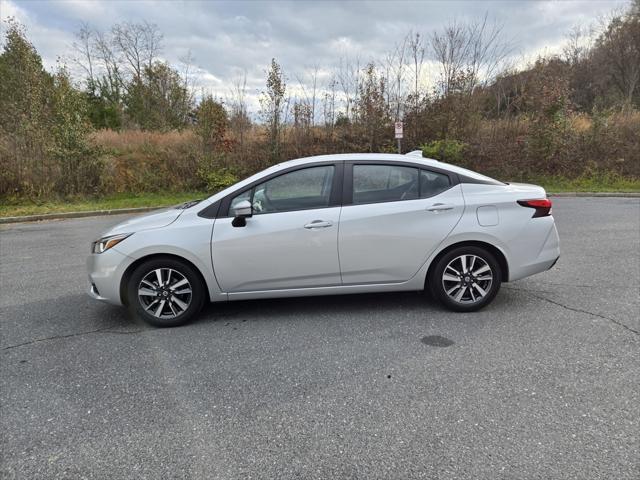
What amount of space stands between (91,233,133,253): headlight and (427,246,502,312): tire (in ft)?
9.93

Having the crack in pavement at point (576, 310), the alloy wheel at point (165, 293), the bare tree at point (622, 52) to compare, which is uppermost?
the bare tree at point (622, 52)

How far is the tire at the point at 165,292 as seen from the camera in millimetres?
4047

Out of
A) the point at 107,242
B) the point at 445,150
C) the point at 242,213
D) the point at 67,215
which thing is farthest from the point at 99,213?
the point at 445,150

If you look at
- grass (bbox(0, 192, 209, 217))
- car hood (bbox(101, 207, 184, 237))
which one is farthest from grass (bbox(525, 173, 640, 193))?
car hood (bbox(101, 207, 184, 237))

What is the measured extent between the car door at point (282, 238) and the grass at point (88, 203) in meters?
11.2

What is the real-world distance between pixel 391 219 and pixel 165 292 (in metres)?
2.28

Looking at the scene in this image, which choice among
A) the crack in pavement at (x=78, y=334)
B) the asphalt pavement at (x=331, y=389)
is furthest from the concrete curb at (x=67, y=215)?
the crack in pavement at (x=78, y=334)

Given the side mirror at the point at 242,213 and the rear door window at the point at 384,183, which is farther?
the rear door window at the point at 384,183

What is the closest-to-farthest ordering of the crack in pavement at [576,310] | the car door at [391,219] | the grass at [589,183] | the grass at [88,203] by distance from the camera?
the crack in pavement at [576,310] → the car door at [391,219] → the grass at [88,203] → the grass at [589,183]

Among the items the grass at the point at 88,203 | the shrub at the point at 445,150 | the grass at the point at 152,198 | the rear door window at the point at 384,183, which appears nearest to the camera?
the rear door window at the point at 384,183

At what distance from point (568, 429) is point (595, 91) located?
3642 centimetres

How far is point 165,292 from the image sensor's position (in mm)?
4090

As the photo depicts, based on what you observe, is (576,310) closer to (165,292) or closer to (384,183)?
(384,183)

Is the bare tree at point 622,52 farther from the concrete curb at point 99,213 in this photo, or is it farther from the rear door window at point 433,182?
the rear door window at point 433,182
